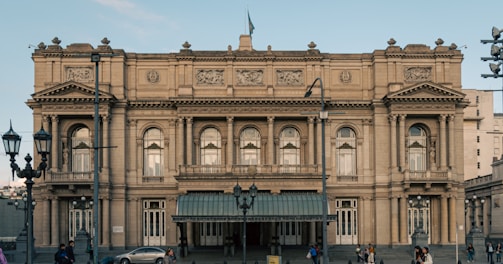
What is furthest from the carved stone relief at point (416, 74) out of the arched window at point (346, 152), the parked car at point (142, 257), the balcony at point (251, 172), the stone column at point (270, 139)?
the parked car at point (142, 257)

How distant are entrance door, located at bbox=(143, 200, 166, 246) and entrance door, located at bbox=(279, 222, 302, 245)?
10.7 meters

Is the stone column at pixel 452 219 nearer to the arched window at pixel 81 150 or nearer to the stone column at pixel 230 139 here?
the stone column at pixel 230 139

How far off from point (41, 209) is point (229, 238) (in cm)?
1703

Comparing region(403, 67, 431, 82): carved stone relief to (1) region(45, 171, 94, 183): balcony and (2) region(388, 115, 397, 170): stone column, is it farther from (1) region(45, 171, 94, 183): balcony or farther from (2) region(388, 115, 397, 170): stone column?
(1) region(45, 171, 94, 183): balcony

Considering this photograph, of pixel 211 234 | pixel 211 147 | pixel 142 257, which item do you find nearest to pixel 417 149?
pixel 211 147

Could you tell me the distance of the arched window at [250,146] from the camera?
7094cm

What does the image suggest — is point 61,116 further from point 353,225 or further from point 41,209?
point 353,225

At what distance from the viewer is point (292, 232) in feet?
231

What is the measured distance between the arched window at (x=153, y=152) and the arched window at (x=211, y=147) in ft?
12.5

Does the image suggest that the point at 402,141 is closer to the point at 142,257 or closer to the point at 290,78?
the point at 290,78

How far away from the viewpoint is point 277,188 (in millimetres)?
67375

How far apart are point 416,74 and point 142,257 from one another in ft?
100

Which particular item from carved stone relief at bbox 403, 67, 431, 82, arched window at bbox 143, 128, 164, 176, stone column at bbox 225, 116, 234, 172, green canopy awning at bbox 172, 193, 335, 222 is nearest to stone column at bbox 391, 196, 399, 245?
green canopy awning at bbox 172, 193, 335, 222

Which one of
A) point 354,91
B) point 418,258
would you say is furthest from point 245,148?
point 418,258
